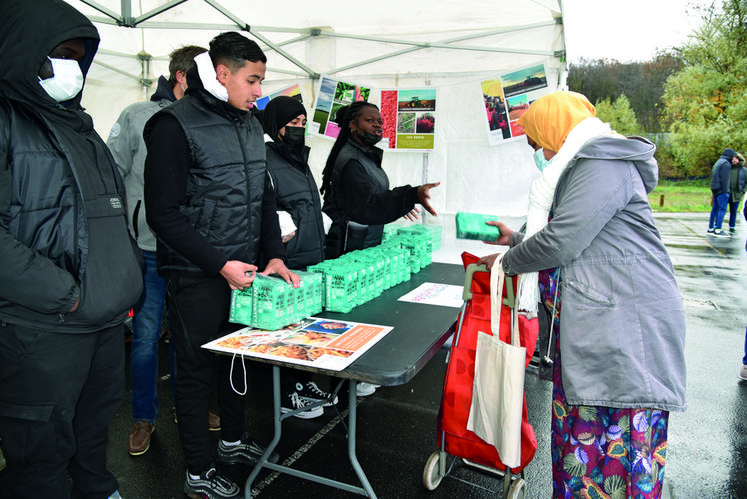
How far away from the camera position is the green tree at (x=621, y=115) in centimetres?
4169

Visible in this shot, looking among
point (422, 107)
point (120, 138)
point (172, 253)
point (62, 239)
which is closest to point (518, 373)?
→ point (172, 253)

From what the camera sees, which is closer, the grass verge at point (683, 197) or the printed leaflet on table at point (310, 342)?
the printed leaflet on table at point (310, 342)

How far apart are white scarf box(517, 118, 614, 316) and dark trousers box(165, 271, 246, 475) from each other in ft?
4.03

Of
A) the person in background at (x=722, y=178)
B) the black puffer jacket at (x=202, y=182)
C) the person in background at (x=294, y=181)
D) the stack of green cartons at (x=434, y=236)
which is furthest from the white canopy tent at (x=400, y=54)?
the person in background at (x=722, y=178)

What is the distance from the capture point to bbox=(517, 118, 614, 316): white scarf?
166 cm

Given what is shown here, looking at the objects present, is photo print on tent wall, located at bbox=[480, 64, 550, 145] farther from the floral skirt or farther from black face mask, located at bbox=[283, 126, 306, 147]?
the floral skirt

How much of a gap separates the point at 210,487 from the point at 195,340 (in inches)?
27.1

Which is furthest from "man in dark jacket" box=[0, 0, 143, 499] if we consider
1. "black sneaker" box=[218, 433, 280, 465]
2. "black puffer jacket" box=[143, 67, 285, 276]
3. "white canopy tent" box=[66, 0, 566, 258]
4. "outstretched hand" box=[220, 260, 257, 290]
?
"white canopy tent" box=[66, 0, 566, 258]

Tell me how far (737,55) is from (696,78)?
2.14 metres

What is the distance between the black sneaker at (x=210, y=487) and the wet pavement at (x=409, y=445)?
25 cm

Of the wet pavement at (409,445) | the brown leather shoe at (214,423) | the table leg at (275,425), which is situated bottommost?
the wet pavement at (409,445)

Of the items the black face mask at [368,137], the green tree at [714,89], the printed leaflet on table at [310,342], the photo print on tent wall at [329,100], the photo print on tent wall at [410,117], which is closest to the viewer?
the printed leaflet on table at [310,342]

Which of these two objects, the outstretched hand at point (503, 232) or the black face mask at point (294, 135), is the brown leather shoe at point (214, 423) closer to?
the black face mask at point (294, 135)

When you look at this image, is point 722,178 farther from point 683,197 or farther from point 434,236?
point 683,197
